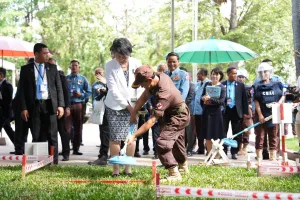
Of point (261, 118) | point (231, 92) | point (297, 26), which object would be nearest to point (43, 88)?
point (261, 118)

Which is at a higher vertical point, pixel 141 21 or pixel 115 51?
pixel 141 21

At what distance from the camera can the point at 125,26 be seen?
4828 cm

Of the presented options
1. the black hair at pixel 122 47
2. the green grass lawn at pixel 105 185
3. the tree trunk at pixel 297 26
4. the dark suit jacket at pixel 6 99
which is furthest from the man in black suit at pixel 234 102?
the dark suit jacket at pixel 6 99

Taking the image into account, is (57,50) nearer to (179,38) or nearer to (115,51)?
(179,38)

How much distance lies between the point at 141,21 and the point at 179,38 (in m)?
13.7

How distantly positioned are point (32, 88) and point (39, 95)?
0.52 ft

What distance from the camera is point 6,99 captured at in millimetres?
13375

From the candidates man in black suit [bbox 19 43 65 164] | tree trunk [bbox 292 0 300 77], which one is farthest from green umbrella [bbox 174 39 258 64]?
man in black suit [bbox 19 43 65 164]

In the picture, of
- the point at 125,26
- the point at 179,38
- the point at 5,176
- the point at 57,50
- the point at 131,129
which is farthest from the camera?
the point at 125,26

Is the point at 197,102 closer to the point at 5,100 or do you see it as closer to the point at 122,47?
the point at 5,100

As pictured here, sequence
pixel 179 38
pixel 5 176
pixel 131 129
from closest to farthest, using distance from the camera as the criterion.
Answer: pixel 131 129 < pixel 5 176 < pixel 179 38

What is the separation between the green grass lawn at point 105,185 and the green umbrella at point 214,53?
340cm

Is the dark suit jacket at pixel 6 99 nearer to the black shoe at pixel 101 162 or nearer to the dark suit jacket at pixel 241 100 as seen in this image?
the black shoe at pixel 101 162

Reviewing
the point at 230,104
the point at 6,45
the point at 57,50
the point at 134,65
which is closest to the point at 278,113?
the point at 134,65
